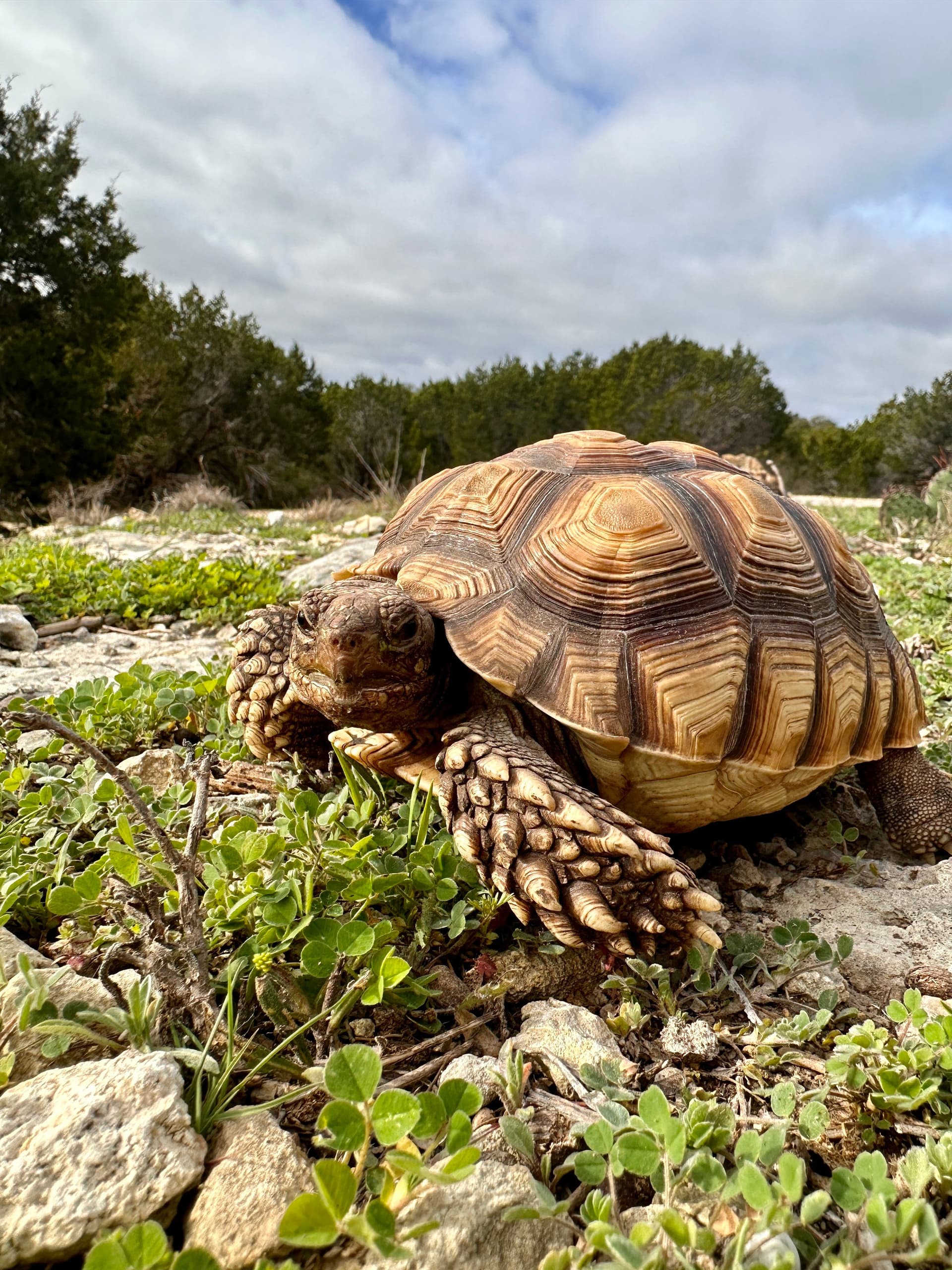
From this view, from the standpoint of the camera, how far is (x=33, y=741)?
7.73 ft

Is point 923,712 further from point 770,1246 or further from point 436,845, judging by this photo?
point 770,1246

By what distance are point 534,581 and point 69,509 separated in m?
11.5

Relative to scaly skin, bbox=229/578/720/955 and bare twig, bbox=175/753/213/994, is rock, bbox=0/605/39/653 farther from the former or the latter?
bare twig, bbox=175/753/213/994

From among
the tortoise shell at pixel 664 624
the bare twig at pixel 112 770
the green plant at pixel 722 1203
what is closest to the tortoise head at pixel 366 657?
the tortoise shell at pixel 664 624

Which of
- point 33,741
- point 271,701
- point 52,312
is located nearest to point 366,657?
point 271,701

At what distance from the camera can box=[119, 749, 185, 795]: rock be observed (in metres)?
2.18

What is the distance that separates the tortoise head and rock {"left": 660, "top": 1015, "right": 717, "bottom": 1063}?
3.13 ft

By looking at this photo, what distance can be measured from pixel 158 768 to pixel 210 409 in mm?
20702

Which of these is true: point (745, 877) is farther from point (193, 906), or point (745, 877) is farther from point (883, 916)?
point (193, 906)

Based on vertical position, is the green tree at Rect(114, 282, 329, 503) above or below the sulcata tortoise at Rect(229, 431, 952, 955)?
above

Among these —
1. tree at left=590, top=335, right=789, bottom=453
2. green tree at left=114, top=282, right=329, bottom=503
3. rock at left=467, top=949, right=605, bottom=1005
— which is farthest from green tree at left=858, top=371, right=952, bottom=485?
rock at left=467, top=949, right=605, bottom=1005

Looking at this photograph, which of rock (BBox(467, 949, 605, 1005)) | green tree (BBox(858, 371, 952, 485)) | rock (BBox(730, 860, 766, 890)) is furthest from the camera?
green tree (BBox(858, 371, 952, 485))

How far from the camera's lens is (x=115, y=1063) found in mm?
1062

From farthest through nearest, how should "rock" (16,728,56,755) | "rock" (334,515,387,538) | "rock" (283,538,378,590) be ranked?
"rock" (334,515,387,538) < "rock" (283,538,378,590) < "rock" (16,728,56,755)
